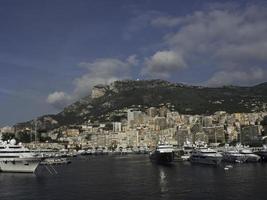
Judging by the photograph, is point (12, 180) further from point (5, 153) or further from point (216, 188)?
point (216, 188)

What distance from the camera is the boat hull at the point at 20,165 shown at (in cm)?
9288

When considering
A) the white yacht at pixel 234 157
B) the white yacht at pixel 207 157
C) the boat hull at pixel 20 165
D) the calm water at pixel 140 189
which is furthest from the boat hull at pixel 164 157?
the calm water at pixel 140 189

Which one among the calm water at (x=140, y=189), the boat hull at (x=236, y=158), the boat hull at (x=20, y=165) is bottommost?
the calm water at (x=140, y=189)

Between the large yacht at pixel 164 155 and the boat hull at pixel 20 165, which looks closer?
the boat hull at pixel 20 165

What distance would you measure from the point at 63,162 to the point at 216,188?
92.8 meters

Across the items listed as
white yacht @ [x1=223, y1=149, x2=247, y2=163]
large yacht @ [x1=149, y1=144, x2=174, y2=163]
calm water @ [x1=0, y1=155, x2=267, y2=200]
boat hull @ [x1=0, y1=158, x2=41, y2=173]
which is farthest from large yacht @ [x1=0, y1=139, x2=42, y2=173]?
white yacht @ [x1=223, y1=149, x2=247, y2=163]

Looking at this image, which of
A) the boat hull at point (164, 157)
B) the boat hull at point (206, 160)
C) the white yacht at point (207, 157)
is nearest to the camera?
the boat hull at point (206, 160)

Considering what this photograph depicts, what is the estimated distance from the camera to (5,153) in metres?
103

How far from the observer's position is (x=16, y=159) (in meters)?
97.7

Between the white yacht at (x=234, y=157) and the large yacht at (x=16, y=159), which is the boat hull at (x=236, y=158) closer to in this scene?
the white yacht at (x=234, y=157)

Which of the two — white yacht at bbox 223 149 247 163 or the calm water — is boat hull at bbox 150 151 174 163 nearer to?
white yacht at bbox 223 149 247 163

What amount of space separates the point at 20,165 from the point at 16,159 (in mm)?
3877

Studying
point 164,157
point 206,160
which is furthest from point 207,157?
point 164,157

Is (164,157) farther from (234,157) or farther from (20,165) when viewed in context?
(20,165)
